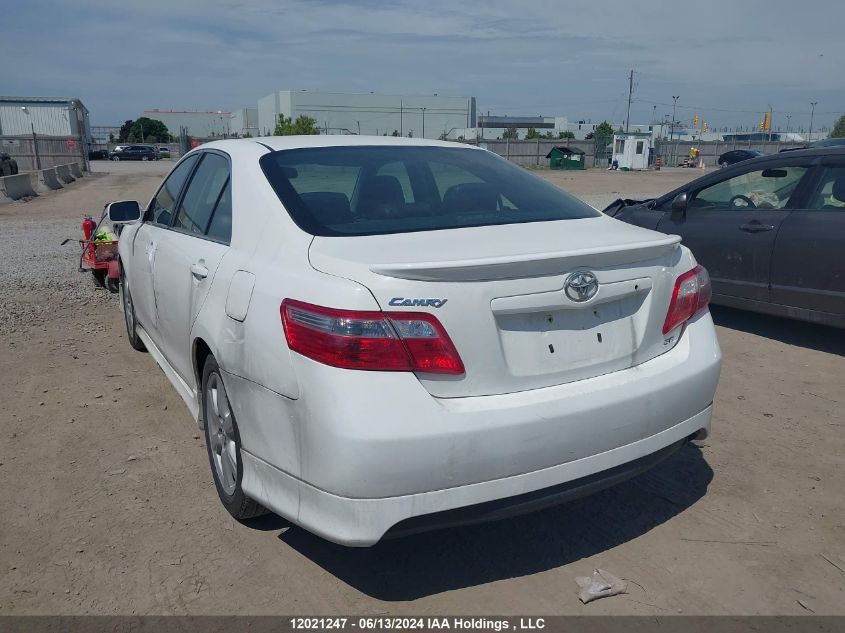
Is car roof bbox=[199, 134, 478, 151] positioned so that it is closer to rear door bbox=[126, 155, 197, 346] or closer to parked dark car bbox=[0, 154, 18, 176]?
rear door bbox=[126, 155, 197, 346]

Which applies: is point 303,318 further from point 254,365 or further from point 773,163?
point 773,163

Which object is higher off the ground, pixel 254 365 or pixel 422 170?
pixel 422 170

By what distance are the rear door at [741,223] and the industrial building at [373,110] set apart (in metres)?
82.4

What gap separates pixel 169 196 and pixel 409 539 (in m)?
2.72

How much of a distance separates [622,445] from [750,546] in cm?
86

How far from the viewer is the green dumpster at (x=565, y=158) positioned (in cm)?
4919

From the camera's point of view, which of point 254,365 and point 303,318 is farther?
point 254,365

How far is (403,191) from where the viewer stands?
349 centimetres

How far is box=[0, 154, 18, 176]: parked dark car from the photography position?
3031cm

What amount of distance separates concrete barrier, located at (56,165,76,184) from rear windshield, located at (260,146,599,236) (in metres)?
27.4

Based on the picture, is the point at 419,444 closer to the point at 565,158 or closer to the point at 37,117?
the point at 565,158

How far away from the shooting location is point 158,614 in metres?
2.70

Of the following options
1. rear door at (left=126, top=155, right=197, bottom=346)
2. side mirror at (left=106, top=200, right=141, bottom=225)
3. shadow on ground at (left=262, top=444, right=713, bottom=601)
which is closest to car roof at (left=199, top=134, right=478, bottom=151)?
rear door at (left=126, top=155, right=197, bottom=346)
